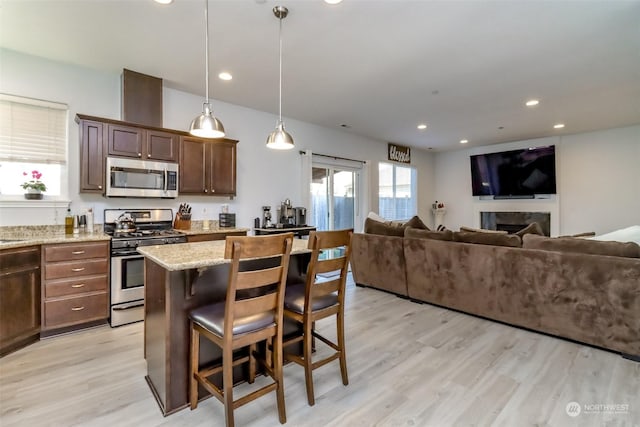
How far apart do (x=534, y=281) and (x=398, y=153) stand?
17.0 ft

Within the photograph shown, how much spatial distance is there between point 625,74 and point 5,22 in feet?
20.9

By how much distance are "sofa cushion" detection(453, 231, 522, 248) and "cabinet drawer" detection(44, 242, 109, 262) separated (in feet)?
12.7

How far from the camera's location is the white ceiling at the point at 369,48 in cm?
244

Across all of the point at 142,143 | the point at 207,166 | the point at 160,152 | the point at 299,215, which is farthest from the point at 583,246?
the point at 142,143

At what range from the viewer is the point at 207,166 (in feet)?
13.6

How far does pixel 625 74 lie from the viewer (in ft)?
11.7

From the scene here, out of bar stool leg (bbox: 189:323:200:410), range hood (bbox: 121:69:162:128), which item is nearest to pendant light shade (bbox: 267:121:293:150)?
bar stool leg (bbox: 189:323:200:410)

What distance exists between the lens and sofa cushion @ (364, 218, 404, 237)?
4.25m

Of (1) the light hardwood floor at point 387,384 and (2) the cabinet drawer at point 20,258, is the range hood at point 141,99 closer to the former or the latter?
(2) the cabinet drawer at point 20,258

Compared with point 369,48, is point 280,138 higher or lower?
lower

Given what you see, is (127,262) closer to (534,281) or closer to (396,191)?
(534,281)

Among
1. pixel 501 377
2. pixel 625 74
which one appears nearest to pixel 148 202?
pixel 501 377

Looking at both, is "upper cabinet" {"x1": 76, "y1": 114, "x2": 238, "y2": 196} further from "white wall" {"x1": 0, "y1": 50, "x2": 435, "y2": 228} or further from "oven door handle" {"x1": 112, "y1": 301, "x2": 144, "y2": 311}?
"oven door handle" {"x1": 112, "y1": 301, "x2": 144, "y2": 311}

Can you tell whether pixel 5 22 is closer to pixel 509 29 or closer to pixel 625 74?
pixel 509 29
